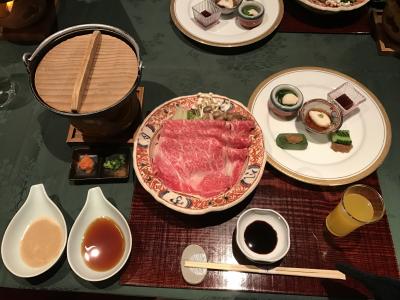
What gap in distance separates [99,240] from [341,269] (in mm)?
1289

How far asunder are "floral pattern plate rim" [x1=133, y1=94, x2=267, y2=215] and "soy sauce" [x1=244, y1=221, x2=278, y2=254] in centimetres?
17

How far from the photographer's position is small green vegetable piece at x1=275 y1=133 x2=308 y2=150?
205cm

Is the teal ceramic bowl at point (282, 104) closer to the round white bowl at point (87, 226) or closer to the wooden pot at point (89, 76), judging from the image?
the wooden pot at point (89, 76)

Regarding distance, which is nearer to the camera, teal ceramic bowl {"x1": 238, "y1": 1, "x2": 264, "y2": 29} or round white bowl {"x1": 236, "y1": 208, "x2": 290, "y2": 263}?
round white bowl {"x1": 236, "y1": 208, "x2": 290, "y2": 263}

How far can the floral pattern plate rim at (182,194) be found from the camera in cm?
180

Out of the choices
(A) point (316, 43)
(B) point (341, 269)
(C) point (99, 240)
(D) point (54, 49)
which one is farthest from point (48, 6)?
(B) point (341, 269)

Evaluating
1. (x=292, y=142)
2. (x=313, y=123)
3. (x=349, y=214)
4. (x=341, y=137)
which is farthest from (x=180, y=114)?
(x=349, y=214)

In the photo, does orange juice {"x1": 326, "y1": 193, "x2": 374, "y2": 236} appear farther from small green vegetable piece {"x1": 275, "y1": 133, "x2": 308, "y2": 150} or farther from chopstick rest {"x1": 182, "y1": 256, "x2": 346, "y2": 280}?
small green vegetable piece {"x1": 275, "y1": 133, "x2": 308, "y2": 150}

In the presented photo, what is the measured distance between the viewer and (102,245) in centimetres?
180

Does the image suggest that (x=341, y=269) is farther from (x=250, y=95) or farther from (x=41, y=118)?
(x=41, y=118)

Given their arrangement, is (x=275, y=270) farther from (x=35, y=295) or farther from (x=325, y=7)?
(x=325, y=7)

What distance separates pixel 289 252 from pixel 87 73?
5.07ft

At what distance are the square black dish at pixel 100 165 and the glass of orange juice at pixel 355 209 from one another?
124 centimetres

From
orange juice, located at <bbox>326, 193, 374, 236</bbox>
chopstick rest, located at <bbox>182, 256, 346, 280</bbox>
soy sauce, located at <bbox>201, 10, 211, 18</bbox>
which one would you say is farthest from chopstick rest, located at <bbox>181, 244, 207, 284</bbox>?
soy sauce, located at <bbox>201, 10, 211, 18</bbox>
